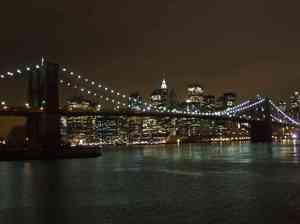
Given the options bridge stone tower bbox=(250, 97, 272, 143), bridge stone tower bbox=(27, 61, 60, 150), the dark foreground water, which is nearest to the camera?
the dark foreground water

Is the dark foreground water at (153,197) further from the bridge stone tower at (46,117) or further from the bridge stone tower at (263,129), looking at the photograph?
the bridge stone tower at (263,129)

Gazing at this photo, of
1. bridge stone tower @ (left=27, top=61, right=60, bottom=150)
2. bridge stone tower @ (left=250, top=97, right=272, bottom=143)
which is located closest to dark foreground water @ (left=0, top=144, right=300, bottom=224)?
bridge stone tower @ (left=27, top=61, right=60, bottom=150)

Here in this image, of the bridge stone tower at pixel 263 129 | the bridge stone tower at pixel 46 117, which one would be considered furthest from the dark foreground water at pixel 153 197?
the bridge stone tower at pixel 263 129

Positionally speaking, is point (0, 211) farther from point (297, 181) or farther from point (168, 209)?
point (297, 181)

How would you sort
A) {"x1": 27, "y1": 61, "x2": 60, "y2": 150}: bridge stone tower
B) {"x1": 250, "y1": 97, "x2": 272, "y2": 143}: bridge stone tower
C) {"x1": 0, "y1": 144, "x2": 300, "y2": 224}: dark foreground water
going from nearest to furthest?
{"x1": 0, "y1": 144, "x2": 300, "y2": 224}: dark foreground water
{"x1": 27, "y1": 61, "x2": 60, "y2": 150}: bridge stone tower
{"x1": 250, "y1": 97, "x2": 272, "y2": 143}: bridge stone tower

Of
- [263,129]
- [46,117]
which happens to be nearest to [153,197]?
[46,117]

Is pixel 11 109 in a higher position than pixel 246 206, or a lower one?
higher

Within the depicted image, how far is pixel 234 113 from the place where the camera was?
91375 millimetres

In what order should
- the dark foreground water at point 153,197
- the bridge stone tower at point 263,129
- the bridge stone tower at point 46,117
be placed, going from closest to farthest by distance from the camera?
the dark foreground water at point 153,197 → the bridge stone tower at point 46,117 → the bridge stone tower at point 263,129

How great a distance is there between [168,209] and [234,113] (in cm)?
7441

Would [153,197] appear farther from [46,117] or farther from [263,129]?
[263,129]

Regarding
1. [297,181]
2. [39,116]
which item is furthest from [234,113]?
[297,181]

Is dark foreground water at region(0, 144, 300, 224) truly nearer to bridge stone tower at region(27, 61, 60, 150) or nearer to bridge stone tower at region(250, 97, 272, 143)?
bridge stone tower at region(27, 61, 60, 150)

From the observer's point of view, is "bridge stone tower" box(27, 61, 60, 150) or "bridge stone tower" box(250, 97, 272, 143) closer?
"bridge stone tower" box(27, 61, 60, 150)
